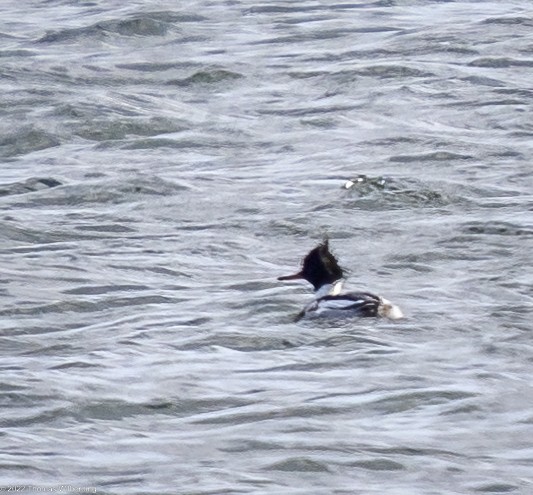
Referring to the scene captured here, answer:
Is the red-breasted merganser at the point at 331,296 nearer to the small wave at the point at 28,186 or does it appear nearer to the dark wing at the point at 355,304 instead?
the dark wing at the point at 355,304

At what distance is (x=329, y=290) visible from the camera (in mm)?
12633

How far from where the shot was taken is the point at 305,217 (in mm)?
15242

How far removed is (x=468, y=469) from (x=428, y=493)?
1.26 feet

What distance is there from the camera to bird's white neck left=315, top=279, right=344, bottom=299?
12.6 m

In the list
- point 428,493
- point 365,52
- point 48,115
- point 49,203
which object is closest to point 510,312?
point 428,493

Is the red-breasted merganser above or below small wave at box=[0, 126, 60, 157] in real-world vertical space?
below

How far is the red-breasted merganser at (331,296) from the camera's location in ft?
40.2

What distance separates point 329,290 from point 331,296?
0.75 ft

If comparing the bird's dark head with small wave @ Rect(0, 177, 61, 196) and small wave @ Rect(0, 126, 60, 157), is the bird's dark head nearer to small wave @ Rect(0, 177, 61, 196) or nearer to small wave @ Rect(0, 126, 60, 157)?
small wave @ Rect(0, 177, 61, 196)

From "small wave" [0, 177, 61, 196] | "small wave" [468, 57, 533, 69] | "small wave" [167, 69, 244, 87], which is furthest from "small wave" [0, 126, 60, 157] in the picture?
"small wave" [468, 57, 533, 69]

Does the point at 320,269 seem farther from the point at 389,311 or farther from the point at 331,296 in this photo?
the point at 389,311

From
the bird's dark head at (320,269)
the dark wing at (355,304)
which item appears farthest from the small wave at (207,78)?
the dark wing at (355,304)

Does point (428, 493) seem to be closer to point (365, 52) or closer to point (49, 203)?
point (49, 203)

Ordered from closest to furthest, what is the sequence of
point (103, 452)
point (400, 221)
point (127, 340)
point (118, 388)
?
1. point (103, 452)
2. point (118, 388)
3. point (127, 340)
4. point (400, 221)
